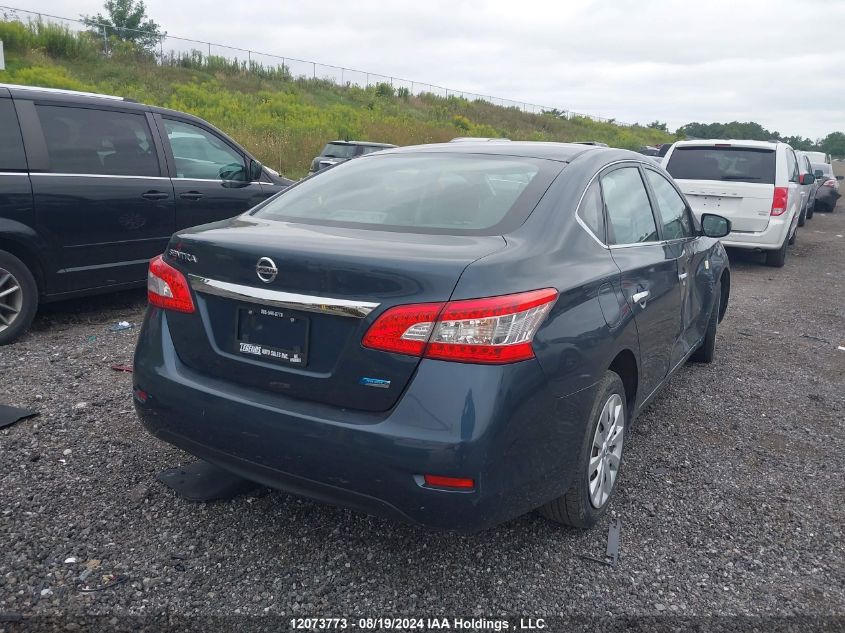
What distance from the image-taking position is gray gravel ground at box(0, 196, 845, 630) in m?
2.56

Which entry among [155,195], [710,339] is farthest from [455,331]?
[155,195]

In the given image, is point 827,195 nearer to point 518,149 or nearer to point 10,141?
point 518,149

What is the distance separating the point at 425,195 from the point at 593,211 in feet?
2.44

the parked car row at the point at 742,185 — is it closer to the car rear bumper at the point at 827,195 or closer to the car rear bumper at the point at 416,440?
the car rear bumper at the point at 416,440

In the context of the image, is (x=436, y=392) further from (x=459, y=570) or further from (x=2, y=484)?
(x=2, y=484)

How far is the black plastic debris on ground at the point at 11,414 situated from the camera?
12.4 ft

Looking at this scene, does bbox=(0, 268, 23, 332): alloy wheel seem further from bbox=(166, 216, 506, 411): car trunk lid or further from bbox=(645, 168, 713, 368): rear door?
bbox=(645, 168, 713, 368): rear door

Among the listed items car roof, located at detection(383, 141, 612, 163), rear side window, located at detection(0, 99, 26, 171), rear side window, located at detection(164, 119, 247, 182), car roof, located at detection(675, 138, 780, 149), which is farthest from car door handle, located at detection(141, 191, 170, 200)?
car roof, located at detection(675, 138, 780, 149)

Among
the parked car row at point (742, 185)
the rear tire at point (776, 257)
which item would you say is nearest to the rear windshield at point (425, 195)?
the parked car row at point (742, 185)

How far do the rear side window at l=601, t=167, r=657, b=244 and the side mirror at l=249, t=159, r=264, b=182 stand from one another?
4.14m

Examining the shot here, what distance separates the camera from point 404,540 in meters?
2.94

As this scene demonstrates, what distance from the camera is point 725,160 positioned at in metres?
9.78

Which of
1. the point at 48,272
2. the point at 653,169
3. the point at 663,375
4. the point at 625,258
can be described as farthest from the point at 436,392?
the point at 48,272

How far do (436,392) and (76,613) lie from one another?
1.44m
